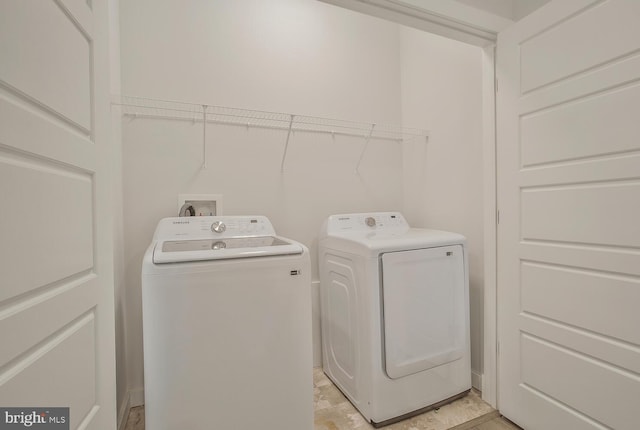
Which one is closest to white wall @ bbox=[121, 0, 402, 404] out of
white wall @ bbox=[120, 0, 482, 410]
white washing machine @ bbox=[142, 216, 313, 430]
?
white wall @ bbox=[120, 0, 482, 410]

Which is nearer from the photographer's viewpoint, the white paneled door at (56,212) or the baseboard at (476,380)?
the white paneled door at (56,212)

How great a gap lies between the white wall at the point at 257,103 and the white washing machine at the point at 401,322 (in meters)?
0.54

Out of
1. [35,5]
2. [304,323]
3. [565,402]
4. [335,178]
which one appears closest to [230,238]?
[304,323]

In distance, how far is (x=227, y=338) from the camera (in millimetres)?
1214

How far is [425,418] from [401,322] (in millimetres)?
590

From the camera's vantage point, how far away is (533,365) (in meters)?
1.49

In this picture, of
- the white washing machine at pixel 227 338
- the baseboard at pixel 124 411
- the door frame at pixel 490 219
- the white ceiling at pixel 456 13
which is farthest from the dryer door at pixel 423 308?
the baseboard at pixel 124 411

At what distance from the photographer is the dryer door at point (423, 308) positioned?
5.15 ft

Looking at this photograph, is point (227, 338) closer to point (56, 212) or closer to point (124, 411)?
point (56, 212)

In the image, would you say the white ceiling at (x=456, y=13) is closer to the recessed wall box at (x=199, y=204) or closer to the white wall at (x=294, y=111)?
the white wall at (x=294, y=111)

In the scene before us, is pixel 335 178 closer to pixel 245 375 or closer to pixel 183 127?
pixel 183 127

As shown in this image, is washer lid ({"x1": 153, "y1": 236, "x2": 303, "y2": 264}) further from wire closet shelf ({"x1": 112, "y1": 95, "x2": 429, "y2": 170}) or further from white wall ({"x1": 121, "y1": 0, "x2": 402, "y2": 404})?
wire closet shelf ({"x1": 112, "y1": 95, "x2": 429, "y2": 170})

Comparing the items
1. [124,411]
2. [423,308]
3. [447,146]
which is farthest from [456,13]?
[124,411]

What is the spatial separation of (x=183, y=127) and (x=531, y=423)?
100 inches
